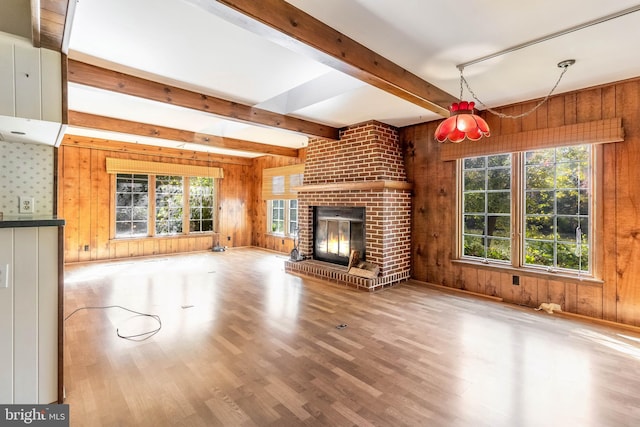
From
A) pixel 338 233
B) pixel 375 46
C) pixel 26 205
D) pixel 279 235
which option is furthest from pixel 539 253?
pixel 279 235

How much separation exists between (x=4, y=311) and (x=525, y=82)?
4664 millimetres

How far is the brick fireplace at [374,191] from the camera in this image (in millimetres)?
4598

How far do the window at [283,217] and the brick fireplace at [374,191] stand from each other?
2233 millimetres

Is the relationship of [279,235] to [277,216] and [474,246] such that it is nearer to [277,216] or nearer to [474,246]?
[277,216]

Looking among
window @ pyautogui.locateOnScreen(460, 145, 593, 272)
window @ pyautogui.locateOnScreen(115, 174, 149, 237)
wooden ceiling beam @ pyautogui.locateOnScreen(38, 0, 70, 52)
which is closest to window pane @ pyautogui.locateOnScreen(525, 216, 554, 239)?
window @ pyautogui.locateOnScreen(460, 145, 593, 272)

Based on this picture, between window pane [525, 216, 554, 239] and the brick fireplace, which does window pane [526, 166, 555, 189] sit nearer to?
window pane [525, 216, 554, 239]

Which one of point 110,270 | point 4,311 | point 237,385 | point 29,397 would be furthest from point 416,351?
point 110,270

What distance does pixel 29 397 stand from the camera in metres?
1.76

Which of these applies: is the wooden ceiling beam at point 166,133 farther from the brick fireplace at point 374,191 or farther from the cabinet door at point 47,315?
the cabinet door at point 47,315

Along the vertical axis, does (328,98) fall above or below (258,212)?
above

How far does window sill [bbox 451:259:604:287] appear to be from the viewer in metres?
3.41

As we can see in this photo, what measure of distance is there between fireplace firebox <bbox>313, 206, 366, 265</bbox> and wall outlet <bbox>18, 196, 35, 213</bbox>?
154 inches

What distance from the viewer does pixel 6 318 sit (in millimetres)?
1693

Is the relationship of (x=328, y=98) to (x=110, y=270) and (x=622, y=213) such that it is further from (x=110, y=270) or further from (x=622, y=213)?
(x=110, y=270)
